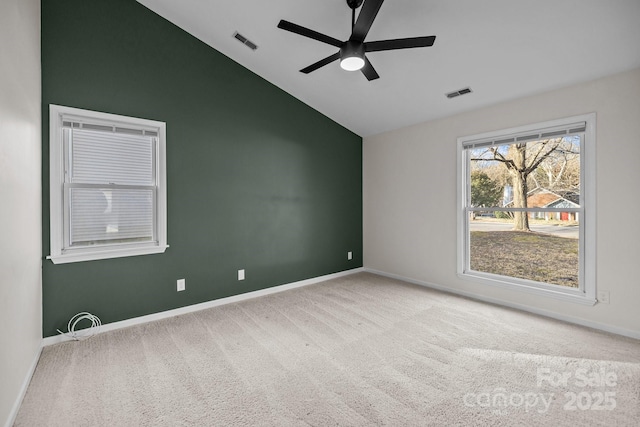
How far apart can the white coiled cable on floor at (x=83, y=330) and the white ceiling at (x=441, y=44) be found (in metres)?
3.28

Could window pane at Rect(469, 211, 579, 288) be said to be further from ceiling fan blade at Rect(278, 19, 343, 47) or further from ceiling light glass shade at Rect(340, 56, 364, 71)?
ceiling fan blade at Rect(278, 19, 343, 47)

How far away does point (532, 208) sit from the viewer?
3400mm

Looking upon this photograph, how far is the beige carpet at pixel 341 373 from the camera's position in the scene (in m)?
1.73

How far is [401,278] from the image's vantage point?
4.70 meters

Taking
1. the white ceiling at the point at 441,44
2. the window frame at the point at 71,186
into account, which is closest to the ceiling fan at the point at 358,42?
the white ceiling at the point at 441,44

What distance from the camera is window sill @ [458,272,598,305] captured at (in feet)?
9.75

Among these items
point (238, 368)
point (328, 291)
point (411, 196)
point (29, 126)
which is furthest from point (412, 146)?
point (29, 126)

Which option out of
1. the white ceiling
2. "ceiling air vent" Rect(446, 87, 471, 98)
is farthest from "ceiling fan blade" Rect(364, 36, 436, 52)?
"ceiling air vent" Rect(446, 87, 471, 98)

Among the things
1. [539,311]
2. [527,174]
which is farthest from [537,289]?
[527,174]

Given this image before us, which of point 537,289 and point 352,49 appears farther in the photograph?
point 537,289

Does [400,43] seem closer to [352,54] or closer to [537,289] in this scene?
[352,54]

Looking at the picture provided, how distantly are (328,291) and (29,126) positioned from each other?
3.53 meters

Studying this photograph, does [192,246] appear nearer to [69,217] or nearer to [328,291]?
[69,217]

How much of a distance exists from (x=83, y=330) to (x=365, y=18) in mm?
3652
